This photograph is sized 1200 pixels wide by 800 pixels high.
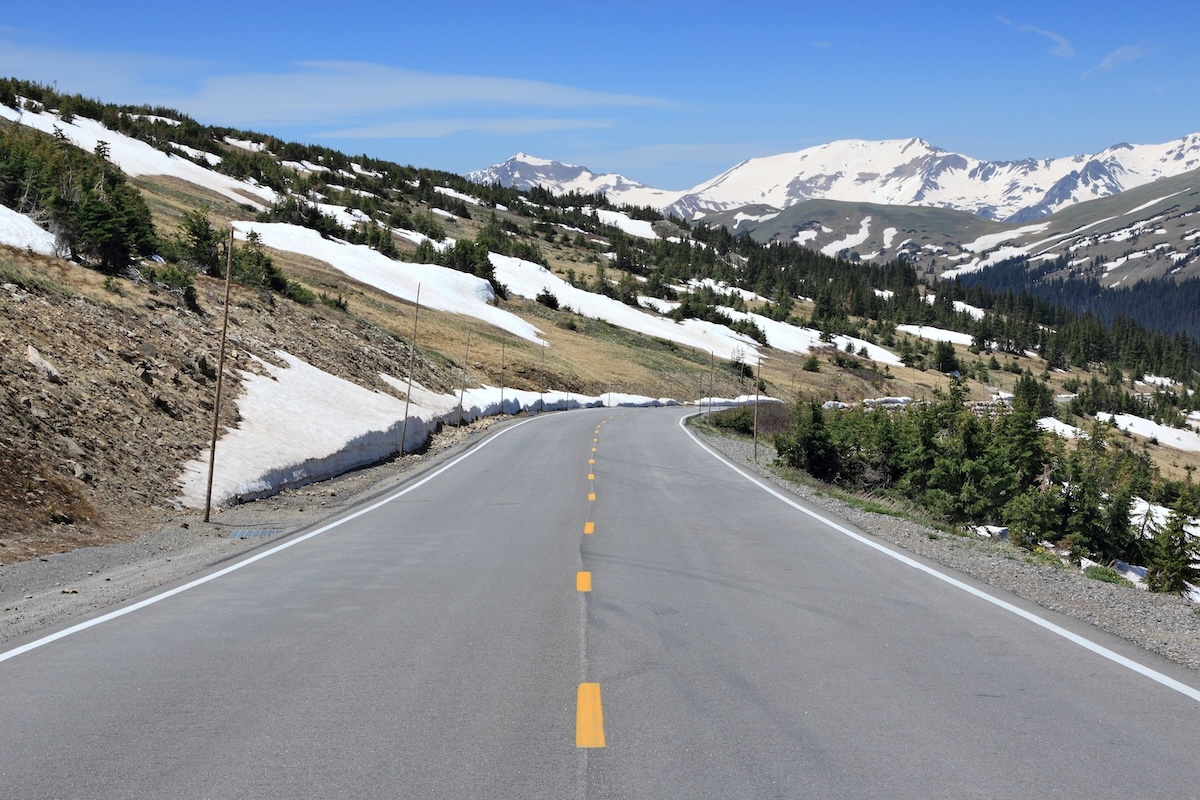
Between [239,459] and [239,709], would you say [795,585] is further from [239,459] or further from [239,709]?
[239,459]

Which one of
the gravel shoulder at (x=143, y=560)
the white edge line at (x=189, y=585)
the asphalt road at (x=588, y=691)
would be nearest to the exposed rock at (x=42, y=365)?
the gravel shoulder at (x=143, y=560)

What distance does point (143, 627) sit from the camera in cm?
816

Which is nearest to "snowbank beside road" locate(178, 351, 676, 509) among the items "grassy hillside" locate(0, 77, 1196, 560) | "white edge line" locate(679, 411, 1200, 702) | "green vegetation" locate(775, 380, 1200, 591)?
"grassy hillside" locate(0, 77, 1196, 560)

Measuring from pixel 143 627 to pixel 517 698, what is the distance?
3832 mm

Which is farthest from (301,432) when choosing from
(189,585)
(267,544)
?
(189,585)

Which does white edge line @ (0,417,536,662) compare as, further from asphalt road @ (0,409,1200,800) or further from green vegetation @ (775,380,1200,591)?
green vegetation @ (775,380,1200,591)

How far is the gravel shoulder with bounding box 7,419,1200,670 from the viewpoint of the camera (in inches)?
342

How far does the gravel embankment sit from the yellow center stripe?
4445 mm

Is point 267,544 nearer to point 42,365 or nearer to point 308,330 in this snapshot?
point 42,365

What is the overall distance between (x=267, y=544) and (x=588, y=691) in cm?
833

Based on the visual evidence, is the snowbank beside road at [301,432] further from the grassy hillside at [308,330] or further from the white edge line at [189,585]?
the white edge line at [189,585]

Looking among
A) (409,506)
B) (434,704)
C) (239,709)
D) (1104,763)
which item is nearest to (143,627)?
(239,709)

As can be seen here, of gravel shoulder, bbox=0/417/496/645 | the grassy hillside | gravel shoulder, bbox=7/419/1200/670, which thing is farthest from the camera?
the grassy hillside

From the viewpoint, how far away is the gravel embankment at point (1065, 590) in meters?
8.31
